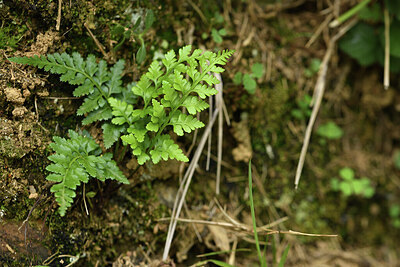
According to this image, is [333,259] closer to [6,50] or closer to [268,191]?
[268,191]

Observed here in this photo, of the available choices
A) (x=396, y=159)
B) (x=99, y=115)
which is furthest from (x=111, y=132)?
(x=396, y=159)

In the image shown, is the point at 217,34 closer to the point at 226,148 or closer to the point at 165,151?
the point at 226,148

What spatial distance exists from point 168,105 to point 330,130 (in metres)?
1.95

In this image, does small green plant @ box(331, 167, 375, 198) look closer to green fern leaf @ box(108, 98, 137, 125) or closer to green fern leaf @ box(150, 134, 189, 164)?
green fern leaf @ box(150, 134, 189, 164)

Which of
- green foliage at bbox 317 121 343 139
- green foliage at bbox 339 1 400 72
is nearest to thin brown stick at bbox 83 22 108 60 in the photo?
green foliage at bbox 317 121 343 139

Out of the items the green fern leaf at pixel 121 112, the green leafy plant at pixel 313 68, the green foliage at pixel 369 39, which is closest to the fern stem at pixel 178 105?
the green fern leaf at pixel 121 112

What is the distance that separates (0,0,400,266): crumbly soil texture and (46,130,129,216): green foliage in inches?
7.1

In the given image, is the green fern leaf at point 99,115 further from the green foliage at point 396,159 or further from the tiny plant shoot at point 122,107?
the green foliage at point 396,159

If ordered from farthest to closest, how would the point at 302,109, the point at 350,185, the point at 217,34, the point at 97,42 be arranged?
the point at 350,185
the point at 302,109
the point at 217,34
the point at 97,42

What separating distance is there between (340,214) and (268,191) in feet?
2.71

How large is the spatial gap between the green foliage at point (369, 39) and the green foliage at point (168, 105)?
5.77ft

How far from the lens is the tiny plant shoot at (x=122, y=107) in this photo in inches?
65.7

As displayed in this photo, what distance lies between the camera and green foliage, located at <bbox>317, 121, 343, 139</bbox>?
304cm

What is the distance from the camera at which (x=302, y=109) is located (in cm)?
292
